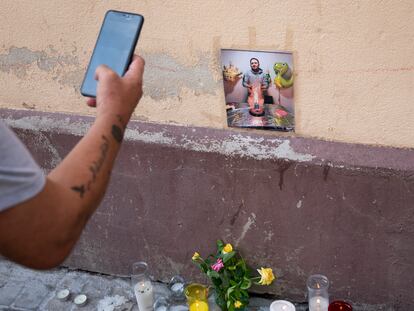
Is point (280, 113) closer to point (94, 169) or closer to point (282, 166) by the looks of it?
point (282, 166)

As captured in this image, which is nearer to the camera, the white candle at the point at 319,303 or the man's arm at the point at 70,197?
the man's arm at the point at 70,197

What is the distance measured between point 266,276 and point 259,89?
0.95m

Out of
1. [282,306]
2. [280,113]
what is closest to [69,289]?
[282,306]

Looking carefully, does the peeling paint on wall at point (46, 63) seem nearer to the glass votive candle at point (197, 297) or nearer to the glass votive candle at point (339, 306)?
the glass votive candle at point (197, 297)

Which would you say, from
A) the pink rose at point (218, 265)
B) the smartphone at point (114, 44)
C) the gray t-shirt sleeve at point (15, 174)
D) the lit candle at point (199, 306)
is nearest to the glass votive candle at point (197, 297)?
the lit candle at point (199, 306)

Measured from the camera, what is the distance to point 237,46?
238 cm

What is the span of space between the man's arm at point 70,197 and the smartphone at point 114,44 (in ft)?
0.77

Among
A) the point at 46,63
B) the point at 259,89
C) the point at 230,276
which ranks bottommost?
the point at 230,276

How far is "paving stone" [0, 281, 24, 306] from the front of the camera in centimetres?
310

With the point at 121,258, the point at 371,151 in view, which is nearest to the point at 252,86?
the point at 371,151

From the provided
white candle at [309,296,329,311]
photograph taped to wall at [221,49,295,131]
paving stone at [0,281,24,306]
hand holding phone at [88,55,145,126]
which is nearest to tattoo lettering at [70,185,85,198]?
hand holding phone at [88,55,145,126]

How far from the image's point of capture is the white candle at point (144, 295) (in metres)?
2.86

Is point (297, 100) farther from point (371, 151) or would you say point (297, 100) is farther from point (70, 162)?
point (70, 162)

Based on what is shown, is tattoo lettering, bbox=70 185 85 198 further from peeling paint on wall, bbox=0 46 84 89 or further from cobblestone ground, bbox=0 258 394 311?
cobblestone ground, bbox=0 258 394 311
